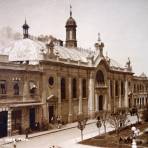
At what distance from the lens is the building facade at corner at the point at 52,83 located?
3593cm

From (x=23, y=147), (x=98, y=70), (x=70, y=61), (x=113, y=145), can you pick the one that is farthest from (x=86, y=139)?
(x=98, y=70)

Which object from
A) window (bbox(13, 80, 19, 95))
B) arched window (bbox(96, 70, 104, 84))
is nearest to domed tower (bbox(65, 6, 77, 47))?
arched window (bbox(96, 70, 104, 84))

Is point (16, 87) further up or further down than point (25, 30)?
further down

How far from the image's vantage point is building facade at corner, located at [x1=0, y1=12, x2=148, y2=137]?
3593 cm

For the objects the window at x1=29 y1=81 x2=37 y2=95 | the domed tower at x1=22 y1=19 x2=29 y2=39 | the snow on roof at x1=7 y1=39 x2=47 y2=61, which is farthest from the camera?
the domed tower at x1=22 y1=19 x2=29 y2=39

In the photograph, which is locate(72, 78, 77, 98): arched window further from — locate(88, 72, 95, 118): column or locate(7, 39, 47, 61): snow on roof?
locate(7, 39, 47, 61): snow on roof

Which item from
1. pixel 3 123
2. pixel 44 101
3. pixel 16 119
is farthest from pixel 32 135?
pixel 44 101

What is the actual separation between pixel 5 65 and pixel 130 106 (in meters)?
41.5

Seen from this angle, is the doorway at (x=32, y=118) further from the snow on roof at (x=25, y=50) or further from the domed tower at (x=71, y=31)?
the domed tower at (x=71, y=31)

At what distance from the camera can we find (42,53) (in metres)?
40.4

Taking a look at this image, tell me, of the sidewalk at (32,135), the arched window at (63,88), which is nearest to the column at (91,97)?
the sidewalk at (32,135)

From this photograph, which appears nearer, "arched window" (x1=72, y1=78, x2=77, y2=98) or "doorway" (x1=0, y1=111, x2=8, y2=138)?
"doorway" (x1=0, y1=111, x2=8, y2=138)

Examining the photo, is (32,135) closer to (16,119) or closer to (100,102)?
(16,119)

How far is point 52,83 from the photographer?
42688 millimetres
